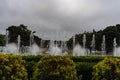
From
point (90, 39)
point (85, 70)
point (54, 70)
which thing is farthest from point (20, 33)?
point (54, 70)

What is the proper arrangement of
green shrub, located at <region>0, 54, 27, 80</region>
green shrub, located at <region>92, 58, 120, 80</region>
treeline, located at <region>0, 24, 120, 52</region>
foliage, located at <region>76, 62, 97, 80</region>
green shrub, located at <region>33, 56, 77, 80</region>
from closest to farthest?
green shrub, located at <region>0, 54, 27, 80</region>
green shrub, located at <region>33, 56, 77, 80</region>
green shrub, located at <region>92, 58, 120, 80</region>
foliage, located at <region>76, 62, 97, 80</region>
treeline, located at <region>0, 24, 120, 52</region>

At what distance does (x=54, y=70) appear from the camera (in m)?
11.9

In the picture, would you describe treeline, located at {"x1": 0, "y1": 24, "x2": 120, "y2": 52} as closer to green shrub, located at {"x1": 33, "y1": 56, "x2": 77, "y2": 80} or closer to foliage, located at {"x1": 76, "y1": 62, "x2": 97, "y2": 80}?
foliage, located at {"x1": 76, "y1": 62, "x2": 97, "y2": 80}

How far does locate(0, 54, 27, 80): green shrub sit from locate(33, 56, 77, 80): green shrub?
2.34 ft

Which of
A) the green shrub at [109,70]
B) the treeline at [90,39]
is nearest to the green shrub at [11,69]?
the green shrub at [109,70]

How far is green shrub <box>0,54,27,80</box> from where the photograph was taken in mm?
11367

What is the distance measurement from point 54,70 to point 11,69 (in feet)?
4.97

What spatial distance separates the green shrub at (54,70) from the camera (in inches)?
468

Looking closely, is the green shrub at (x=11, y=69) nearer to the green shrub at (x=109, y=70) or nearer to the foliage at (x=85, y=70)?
the green shrub at (x=109, y=70)

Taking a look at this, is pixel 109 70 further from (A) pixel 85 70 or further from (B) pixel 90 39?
(B) pixel 90 39

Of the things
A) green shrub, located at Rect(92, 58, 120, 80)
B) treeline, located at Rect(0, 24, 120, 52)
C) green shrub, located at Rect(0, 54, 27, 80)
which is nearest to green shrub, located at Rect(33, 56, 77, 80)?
green shrub, located at Rect(0, 54, 27, 80)

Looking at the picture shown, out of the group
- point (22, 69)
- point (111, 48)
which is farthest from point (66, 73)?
point (111, 48)

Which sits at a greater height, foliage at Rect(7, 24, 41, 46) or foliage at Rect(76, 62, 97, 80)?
foliage at Rect(7, 24, 41, 46)

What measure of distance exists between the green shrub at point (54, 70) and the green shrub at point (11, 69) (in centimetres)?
71
